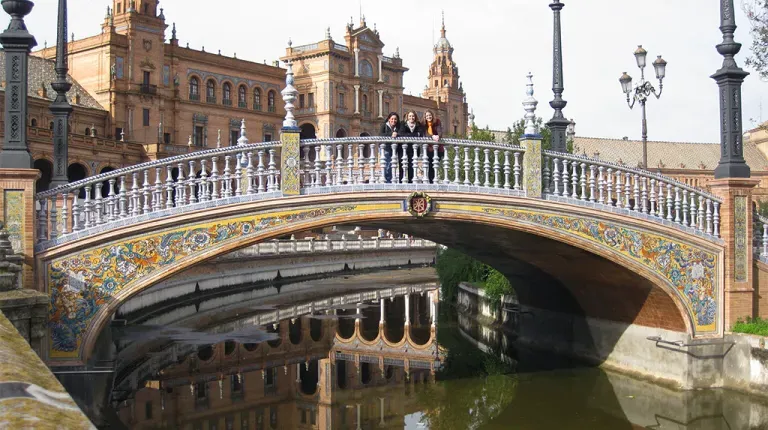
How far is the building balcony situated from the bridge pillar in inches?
1934

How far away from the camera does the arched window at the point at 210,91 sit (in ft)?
207

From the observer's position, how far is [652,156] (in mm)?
85562

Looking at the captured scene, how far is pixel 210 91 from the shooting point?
209 feet

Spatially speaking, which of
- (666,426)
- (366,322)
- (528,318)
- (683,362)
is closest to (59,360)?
(666,426)

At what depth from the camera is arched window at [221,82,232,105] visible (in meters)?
64.8

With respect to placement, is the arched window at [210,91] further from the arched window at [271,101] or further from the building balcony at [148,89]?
the building balcony at [148,89]

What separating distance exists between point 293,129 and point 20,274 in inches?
151

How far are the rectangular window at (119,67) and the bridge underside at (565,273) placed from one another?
1727 inches

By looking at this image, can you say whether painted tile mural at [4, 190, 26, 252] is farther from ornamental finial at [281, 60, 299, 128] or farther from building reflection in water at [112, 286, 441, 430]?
ornamental finial at [281, 60, 299, 128]

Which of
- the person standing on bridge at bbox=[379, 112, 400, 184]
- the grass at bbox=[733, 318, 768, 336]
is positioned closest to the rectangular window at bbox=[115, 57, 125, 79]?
the person standing on bridge at bbox=[379, 112, 400, 184]

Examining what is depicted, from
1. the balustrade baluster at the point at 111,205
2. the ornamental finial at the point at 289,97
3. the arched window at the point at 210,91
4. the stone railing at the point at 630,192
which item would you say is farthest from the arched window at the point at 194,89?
the balustrade baluster at the point at 111,205

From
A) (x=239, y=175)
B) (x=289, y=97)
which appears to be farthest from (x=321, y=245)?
(x=289, y=97)

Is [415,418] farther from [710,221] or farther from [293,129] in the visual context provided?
[710,221]

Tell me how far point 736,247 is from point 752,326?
1213 millimetres
